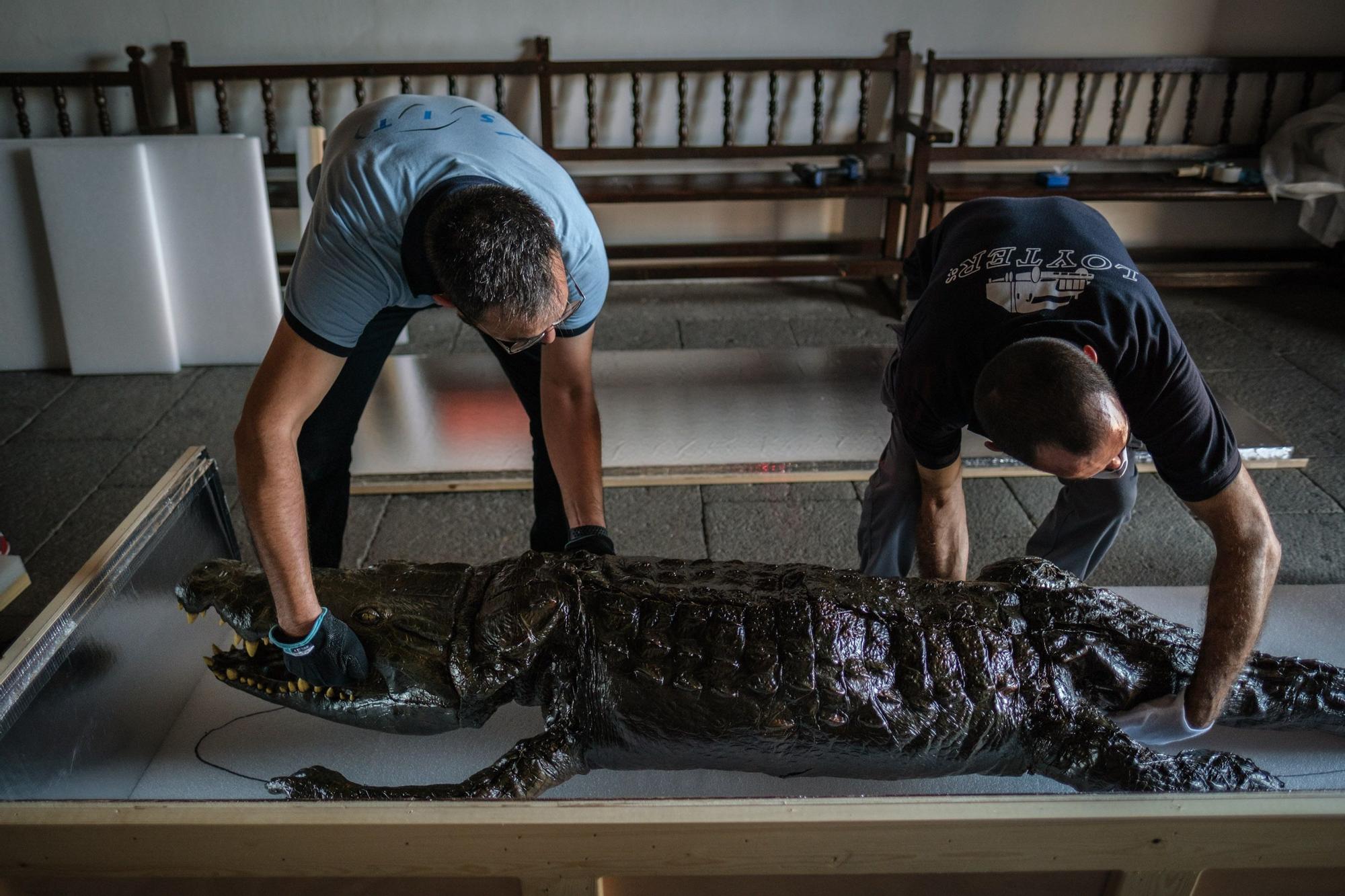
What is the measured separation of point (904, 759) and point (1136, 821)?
649 millimetres

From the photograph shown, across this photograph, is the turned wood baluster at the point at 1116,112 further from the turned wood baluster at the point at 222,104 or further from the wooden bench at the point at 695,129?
the turned wood baluster at the point at 222,104

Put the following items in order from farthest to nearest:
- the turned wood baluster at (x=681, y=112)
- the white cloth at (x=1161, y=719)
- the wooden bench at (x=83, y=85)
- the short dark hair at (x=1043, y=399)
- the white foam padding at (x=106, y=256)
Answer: the turned wood baluster at (x=681, y=112) < the wooden bench at (x=83, y=85) < the white foam padding at (x=106, y=256) < the white cloth at (x=1161, y=719) < the short dark hair at (x=1043, y=399)

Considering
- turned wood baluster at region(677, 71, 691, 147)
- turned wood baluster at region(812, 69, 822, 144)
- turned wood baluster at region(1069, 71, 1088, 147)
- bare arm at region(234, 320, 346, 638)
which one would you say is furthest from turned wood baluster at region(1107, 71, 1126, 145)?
bare arm at region(234, 320, 346, 638)

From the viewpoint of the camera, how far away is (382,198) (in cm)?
176

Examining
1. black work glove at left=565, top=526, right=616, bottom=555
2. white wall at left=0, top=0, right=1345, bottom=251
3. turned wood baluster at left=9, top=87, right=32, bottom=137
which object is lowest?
black work glove at left=565, top=526, right=616, bottom=555

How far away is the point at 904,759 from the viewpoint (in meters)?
1.74

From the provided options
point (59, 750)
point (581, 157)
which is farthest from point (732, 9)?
point (59, 750)

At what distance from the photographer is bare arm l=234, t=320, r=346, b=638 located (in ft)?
5.45

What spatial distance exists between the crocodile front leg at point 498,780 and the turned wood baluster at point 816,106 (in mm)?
3790

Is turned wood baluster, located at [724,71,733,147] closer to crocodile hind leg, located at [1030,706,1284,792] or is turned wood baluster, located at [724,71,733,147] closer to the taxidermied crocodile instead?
the taxidermied crocodile

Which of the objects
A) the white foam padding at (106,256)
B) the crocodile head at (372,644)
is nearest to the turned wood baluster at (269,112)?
the white foam padding at (106,256)

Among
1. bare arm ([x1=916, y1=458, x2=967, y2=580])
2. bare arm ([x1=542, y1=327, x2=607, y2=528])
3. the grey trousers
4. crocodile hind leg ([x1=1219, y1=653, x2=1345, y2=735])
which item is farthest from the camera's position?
the grey trousers

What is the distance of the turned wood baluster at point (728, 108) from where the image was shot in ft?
15.3

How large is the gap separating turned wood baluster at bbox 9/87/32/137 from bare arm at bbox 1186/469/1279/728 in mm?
5152
